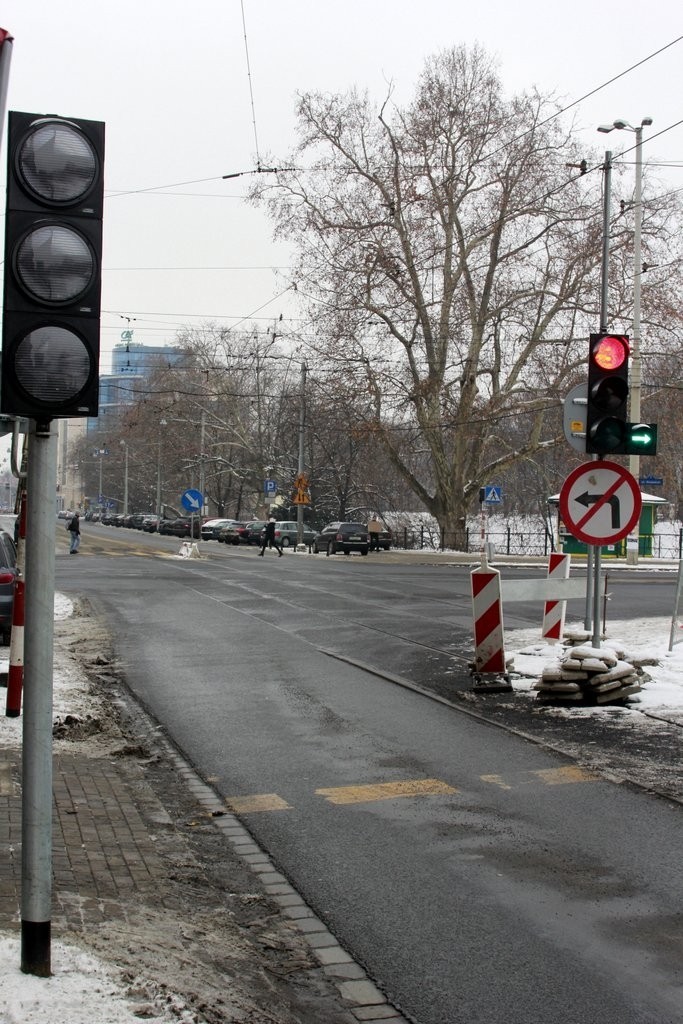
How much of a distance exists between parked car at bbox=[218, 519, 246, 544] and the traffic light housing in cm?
5529

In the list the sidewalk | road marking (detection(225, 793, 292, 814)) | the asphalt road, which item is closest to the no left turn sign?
the asphalt road

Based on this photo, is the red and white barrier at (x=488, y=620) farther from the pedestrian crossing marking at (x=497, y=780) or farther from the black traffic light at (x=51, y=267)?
the black traffic light at (x=51, y=267)

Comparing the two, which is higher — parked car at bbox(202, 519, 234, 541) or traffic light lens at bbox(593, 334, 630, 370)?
traffic light lens at bbox(593, 334, 630, 370)

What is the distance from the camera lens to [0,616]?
46.6 ft

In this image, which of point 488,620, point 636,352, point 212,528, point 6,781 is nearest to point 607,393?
point 488,620

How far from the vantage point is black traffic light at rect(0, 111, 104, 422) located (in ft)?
12.4

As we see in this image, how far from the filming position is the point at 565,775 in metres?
7.83

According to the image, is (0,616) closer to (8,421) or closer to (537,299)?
(8,421)

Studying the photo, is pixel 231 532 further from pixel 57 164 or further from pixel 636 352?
pixel 57 164

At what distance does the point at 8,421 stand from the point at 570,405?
5.86m

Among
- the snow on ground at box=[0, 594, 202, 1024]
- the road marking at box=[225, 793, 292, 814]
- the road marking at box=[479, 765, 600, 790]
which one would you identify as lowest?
the road marking at box=[225, 793, 292, 814]

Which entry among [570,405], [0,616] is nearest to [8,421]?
[570,405]

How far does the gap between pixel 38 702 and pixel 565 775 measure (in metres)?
4.90

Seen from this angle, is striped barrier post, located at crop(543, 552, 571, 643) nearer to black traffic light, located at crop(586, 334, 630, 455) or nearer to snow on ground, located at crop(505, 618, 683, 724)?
snow on ground, located at crop(505, 618, 683, 724)
